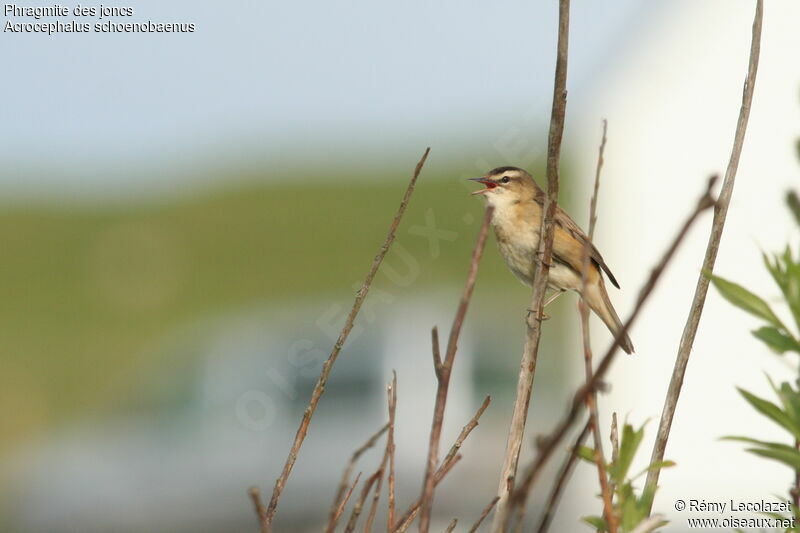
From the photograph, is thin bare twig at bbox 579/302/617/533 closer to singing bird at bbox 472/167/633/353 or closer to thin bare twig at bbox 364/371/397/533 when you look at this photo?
thin bare twig at bbox 364/371/397/533

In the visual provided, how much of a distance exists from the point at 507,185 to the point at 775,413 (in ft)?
11.1

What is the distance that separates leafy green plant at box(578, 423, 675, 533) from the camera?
3.91ft

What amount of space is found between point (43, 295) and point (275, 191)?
591 centimetres

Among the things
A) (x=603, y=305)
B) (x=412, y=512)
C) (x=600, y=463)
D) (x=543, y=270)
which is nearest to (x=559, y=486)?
(x=600, y=463)

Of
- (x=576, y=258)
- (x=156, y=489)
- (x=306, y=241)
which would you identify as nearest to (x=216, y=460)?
(x=156, y=489)

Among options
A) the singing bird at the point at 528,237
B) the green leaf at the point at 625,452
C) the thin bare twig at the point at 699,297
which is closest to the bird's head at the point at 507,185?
the singing bird at the point at 528,237

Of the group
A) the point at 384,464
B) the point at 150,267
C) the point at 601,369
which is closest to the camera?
the point at 601,369

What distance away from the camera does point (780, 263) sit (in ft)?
3.70

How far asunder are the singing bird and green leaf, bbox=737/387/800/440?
311 centimetres

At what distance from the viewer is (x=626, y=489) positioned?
121 centimetres

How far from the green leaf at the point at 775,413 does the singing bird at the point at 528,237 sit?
3105mm

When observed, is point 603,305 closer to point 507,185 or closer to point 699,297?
point 507,185

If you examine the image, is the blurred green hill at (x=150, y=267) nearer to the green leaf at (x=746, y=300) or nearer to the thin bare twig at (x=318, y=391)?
the thin bare twig at (x=318, y=391)

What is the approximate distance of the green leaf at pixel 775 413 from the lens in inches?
42.6
